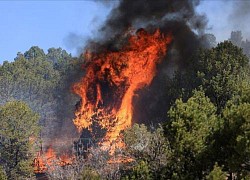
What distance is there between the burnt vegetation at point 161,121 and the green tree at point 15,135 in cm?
10

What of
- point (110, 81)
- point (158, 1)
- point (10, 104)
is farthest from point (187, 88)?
point (10, 104)

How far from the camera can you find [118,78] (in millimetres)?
60062

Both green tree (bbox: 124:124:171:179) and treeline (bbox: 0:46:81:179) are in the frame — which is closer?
green tree (bbox: 124:124:171:179)

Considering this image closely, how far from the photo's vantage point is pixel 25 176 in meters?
50.2

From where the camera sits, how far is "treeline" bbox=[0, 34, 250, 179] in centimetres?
3002

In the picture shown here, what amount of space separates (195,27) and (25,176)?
2908cm

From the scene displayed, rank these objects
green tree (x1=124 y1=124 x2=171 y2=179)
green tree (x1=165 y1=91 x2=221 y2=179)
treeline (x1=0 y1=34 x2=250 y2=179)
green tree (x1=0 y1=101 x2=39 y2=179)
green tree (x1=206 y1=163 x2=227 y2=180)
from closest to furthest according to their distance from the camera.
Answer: green tree (x1=206 y1=163 x2=227 y2=180) < treeline (x1=0 y1=34 x2=250 y2=179) < green tree (x1=165 y1=91 x2=221 y2=179) < green tree (x1=124 y1=124 x2=171 y2=179) < green tree (x1=0 y1=101 x2=39 y2=179)

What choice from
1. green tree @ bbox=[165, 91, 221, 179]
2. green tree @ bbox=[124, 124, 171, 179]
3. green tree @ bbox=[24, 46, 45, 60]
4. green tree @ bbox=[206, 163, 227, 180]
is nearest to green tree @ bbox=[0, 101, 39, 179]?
green tree @ bbox=[124, 124, 171, 179]

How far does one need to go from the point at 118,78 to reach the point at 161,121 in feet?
22.8

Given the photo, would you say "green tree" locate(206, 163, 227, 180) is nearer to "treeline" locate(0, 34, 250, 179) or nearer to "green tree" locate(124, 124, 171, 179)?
"treeline" locate(0, 34, 250, 179)

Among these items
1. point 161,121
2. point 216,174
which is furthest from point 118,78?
point 216,174

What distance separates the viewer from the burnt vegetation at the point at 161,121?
99.3 feet

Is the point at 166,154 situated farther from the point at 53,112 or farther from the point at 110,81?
the point at 53,112

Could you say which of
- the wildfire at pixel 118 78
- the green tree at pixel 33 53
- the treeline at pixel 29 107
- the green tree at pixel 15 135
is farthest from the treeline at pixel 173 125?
the green tree at pixel 33 53
